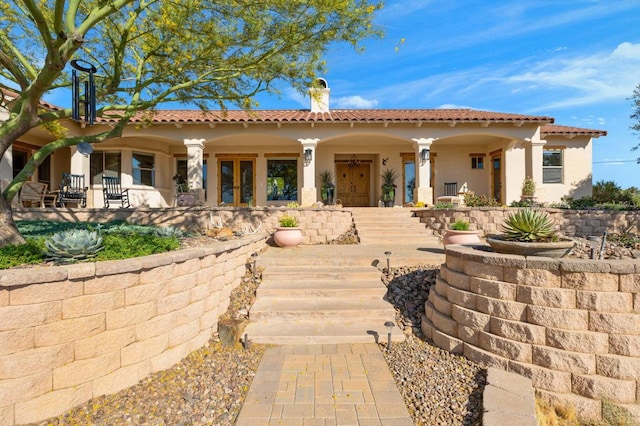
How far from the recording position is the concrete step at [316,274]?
5145 mm

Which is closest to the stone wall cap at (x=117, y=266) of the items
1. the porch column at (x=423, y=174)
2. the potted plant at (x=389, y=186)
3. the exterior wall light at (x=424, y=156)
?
the porch column at (x=423, y=174)

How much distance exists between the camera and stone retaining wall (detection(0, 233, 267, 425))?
2.55 meters

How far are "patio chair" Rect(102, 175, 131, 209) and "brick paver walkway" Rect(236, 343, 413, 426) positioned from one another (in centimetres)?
828

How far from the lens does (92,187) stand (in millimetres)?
11016

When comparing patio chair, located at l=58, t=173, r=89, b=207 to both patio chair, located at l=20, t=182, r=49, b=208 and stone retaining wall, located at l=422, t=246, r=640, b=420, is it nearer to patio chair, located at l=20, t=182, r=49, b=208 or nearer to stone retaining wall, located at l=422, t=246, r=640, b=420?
patio chair, located at l=20, t=182, r=49, b=208

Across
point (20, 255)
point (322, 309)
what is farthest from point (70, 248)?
point (322, 309)

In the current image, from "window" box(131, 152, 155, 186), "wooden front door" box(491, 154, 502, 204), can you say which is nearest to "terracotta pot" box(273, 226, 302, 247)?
"window" box(131, 152, 155, 186)

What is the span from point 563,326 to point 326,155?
1022 centimetres

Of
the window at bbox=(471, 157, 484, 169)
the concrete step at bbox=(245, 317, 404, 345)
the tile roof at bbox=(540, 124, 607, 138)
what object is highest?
the tile roof at bbox=(540, 124, 607, 138)

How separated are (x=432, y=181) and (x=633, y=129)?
25.7 feet

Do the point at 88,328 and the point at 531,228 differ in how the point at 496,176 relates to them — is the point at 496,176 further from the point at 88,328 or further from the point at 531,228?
the point at 88,328

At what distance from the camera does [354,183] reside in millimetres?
13266

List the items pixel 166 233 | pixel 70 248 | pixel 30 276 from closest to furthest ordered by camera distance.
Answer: pixel 30 276
pixel 70 248
pixel 166 233

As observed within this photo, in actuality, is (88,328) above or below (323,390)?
above
